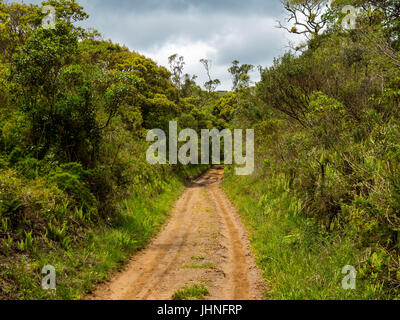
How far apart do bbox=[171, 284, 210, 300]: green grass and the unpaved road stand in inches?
5.8

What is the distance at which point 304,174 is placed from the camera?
355 inches

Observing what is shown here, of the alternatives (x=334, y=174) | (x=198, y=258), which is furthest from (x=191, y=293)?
(x=334, y=174)

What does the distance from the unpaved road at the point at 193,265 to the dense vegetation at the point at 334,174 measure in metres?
0.54

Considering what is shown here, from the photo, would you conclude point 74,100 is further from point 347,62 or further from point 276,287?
point 347,62

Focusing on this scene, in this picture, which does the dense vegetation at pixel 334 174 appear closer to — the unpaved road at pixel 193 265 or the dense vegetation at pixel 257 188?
the dense vegetation at pixel 257 188

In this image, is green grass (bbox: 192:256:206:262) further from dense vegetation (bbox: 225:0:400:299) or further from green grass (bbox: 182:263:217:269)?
dense vegetation (bbox: 225:0:400:299)

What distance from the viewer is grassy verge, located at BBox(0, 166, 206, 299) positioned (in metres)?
5.04

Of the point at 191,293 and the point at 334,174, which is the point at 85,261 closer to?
the point at 191,293

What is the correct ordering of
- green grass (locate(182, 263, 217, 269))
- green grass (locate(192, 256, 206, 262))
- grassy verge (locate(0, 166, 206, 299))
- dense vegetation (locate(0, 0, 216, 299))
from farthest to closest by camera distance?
1. green grass (locate(192, 256, 206, 262))
2. green grass (locate(182, 263, 217, 269))
3. dense vegetation (locate(0, 0, 216, 299))
4. grassy verge (locate(0, 166, 206, 299))

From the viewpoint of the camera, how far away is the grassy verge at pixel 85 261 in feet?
16.5

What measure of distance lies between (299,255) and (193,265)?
254 cm

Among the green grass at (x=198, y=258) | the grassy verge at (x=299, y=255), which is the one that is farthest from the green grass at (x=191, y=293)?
the green grass at (x=198, y=258)

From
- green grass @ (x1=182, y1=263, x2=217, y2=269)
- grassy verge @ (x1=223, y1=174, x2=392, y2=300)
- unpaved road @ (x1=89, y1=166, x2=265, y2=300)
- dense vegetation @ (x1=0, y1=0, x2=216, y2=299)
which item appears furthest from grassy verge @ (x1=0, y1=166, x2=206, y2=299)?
grassy verge @ (x1=223, y1=174, x2=392, y2=300)

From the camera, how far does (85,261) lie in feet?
20.7
